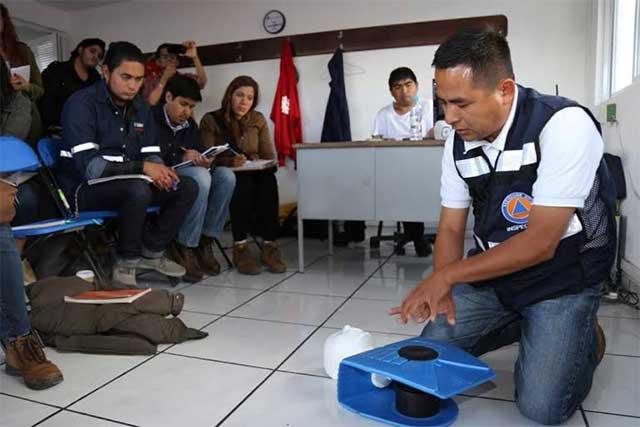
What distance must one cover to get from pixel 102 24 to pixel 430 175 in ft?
15.4

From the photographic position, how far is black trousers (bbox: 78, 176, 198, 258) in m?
2.25

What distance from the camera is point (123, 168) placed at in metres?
2.29

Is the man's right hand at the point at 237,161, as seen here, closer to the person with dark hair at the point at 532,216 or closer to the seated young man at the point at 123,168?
the seated young man at the point at 123,168

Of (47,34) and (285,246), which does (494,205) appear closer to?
(285,246)

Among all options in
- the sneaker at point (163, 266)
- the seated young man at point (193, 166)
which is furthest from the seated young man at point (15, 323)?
the seated young man at point (193, 166)

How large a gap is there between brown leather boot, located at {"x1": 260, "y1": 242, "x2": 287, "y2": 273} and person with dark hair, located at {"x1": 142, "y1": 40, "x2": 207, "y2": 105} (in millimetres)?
1398

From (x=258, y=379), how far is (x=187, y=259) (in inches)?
53.2

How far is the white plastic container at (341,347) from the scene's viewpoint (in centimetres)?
138

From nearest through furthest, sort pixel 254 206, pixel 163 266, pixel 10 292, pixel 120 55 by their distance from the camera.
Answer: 1. pixel 10 292
2. pixel 120 55
3. pixel 163 266
4. pixel 254 206

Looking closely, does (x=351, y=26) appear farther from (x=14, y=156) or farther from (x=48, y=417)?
(x=48, y=417)

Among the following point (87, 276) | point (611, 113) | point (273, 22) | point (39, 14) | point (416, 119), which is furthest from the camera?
point (39, 14)

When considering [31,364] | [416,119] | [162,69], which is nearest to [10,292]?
[31,364]

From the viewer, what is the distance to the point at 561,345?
1.14m

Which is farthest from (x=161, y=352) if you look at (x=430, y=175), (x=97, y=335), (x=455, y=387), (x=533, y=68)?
(x=533, y=68)
